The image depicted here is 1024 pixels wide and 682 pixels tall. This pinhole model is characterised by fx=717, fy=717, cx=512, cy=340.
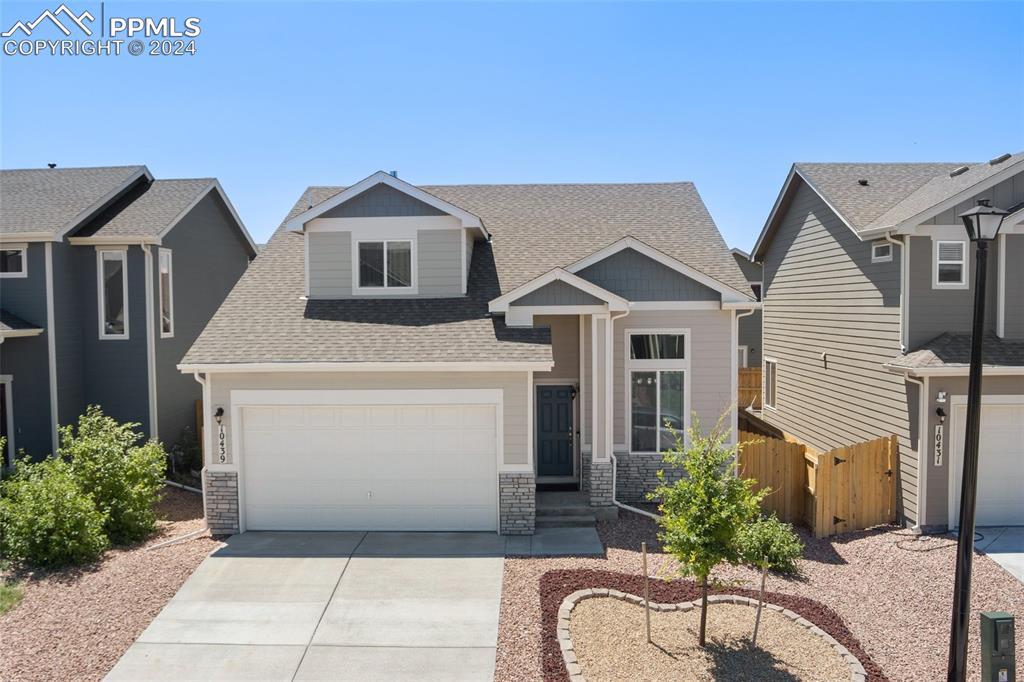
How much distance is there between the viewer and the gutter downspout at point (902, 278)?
12.2 metres

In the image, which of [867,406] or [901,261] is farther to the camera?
[867,406]

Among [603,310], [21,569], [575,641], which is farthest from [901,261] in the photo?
[21,569]

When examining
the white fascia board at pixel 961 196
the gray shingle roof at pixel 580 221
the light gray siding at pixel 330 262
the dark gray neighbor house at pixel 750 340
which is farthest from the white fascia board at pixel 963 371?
the dark gray neighbor house at pixel 750 340

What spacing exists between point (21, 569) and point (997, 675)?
11785 mm

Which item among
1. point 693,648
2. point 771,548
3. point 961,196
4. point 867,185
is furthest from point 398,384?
point 867,185

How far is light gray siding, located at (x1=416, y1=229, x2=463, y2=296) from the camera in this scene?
13.4 metres

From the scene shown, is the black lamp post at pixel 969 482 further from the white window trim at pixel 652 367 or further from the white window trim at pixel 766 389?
the white window trim at pixel 766 389

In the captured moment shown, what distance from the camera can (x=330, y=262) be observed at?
44.7ft

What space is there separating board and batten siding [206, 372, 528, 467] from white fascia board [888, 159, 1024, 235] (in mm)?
6806

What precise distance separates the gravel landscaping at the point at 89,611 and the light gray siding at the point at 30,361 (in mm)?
5998

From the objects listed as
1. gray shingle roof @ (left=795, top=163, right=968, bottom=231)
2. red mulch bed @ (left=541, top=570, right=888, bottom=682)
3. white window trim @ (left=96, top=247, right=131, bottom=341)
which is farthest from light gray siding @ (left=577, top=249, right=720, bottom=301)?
white window trim @ (left=96, top=247, right=131, bottom=341)

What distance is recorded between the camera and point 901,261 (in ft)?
40.5

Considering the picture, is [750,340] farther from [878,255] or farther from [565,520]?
[565,520]

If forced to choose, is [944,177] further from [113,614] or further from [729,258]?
[113,614]
